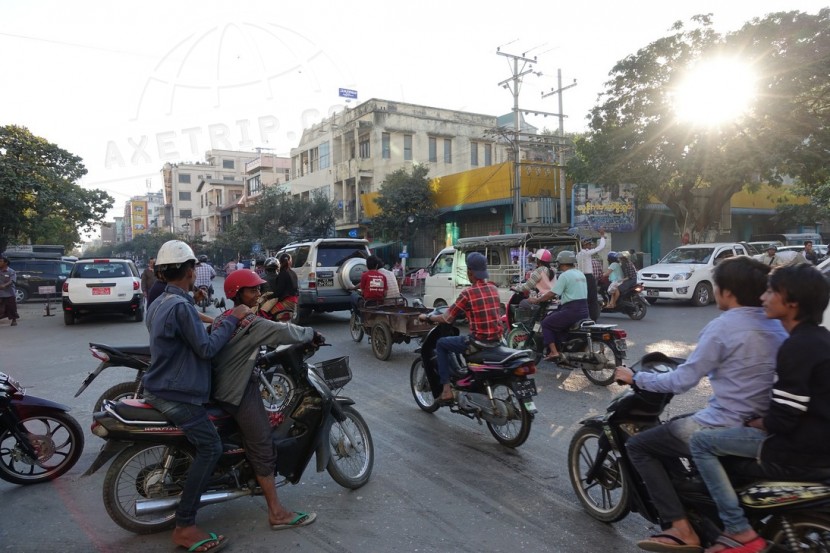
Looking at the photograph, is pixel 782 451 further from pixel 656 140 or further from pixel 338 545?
pixel 656 140

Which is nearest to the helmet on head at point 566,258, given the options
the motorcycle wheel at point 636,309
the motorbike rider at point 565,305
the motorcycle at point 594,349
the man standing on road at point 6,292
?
the motorbike rider at point 565,305

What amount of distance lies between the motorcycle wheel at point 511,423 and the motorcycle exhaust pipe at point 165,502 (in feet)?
7.74

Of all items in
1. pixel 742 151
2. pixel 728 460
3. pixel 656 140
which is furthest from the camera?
pixel 656 140

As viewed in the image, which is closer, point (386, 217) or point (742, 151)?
point (742, 151)

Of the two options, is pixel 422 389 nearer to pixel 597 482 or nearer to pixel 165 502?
pixel 597 482

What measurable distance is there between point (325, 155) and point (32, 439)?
3952 cm

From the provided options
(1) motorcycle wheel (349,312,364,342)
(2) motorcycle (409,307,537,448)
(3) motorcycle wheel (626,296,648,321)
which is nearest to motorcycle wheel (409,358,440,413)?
(2) motorcycle (409,307,537,448)

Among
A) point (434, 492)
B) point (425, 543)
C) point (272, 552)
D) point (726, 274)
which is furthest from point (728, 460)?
point (272, 552)

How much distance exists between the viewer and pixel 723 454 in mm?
2672

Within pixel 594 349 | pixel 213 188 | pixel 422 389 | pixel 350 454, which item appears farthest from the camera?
pixel 213 188

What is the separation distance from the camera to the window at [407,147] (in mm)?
38125

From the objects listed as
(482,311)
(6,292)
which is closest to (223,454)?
(482,311)

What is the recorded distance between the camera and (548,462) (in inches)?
181

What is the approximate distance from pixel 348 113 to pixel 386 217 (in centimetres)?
1346
